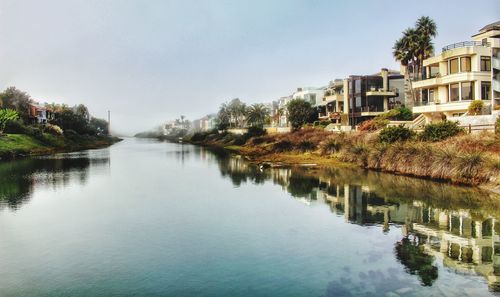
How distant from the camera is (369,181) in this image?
4638cm

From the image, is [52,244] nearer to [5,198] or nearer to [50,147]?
[5,198]

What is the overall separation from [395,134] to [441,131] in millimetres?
6803

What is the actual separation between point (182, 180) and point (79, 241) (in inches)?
1170

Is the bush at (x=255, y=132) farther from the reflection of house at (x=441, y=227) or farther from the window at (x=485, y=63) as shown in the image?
the reflection of house at (x=441, y=227)

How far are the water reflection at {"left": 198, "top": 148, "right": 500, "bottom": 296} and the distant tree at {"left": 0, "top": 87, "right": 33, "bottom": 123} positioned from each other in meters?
109

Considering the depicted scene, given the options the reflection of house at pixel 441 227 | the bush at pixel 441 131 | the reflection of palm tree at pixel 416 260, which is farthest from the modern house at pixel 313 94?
the reflection of palm tree at pixel 416 260

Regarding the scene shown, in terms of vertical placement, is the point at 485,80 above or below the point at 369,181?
above

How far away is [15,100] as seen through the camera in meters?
135

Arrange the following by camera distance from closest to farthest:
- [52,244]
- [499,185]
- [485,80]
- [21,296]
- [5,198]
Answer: [21,296], [52,244], [499,185], [5,198], [485,80]

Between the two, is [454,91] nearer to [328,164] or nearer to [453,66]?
[453,66]

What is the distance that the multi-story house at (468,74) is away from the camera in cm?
6032

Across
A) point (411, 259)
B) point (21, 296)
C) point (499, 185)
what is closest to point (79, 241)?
point (21, 296)

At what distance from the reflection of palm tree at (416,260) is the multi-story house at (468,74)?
42.7 meters

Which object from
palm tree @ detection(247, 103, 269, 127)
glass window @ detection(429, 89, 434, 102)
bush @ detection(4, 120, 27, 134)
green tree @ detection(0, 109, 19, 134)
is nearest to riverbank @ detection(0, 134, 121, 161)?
bush @ detection(4, 120, 27, 134)
